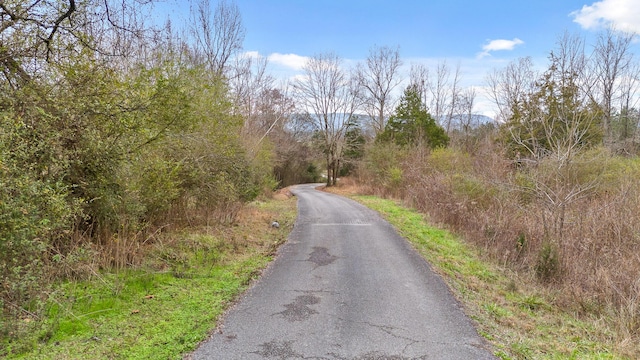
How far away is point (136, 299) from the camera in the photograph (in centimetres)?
535

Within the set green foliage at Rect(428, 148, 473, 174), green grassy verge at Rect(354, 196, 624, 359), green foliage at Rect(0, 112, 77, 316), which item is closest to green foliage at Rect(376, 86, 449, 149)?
green foliage at Rect(428, 148, 473, 174)

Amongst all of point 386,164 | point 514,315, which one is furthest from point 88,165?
point 386,164

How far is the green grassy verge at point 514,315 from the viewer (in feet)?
14.6

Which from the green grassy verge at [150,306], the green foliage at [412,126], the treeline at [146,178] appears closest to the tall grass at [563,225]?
the treeline at [146,178]

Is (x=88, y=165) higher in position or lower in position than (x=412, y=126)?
lower

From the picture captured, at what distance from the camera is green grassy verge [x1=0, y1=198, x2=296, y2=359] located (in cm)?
395

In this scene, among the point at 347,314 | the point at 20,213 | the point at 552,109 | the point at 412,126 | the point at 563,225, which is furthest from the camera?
the point at 412,126

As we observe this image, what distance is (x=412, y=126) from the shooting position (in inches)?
1140

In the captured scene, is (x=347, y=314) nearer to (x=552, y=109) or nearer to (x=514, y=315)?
(x=514, y=315)

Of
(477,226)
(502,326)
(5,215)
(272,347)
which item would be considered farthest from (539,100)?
(5,215)

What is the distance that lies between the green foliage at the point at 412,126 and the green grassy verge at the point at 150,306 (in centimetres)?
2124

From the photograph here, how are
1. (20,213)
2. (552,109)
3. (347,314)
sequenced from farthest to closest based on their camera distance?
(552,109) < (347,314) < (20,213)

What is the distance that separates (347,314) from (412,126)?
1002 inches

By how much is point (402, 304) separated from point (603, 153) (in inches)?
481
